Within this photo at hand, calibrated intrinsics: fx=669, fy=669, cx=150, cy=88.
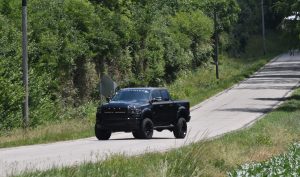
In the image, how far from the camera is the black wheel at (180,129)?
88.3ft

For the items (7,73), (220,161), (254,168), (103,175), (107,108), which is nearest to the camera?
(103,175)

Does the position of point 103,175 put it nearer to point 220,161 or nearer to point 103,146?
point 220,161

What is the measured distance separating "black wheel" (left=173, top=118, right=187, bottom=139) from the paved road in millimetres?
296

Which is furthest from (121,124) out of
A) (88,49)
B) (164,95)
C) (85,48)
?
(88,49)

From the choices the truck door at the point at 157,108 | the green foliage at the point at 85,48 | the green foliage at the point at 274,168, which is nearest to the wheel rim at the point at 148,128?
the truck door at the point at 157,108

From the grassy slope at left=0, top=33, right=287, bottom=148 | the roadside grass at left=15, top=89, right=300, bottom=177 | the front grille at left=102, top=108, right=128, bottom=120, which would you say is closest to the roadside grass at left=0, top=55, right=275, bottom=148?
the grassy slope at left=0, top=33, right=287, bottom=148

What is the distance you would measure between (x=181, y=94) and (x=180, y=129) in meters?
29.9

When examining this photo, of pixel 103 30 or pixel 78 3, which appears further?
pixel 103 30

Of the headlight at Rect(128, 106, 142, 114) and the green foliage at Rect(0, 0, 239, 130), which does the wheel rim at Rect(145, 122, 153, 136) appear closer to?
the headlight at Rect(128, 106, 142, 114)

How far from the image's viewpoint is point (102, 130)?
25.7m

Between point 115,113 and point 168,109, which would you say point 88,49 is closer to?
point 168,109

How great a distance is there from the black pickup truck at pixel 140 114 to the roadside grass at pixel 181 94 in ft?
8.21

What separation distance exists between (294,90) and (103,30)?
19.9 meters

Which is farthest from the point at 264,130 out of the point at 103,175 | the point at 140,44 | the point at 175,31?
the point at 175,31
